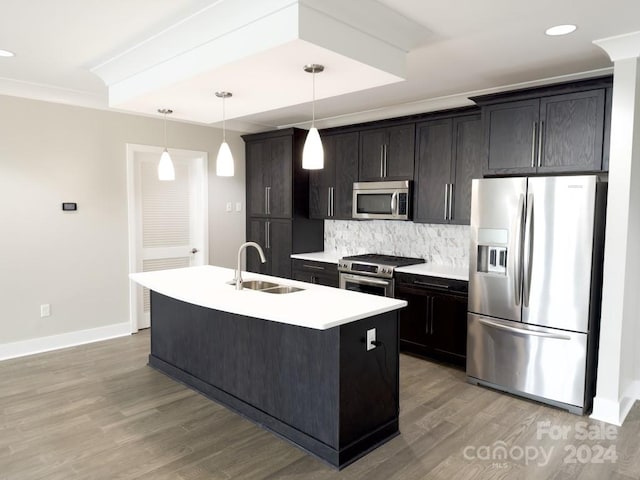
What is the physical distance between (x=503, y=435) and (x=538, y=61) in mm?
2702

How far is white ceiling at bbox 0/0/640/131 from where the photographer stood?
2.47 metres

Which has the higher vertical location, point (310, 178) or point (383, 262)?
point (310, 178)

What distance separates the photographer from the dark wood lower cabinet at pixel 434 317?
398 centimetres

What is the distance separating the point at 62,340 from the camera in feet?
14.9

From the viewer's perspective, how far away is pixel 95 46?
10.3 feet

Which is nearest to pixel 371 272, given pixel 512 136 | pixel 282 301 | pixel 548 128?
pixel 512 136

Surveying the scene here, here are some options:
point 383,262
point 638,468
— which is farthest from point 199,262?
point 638,468

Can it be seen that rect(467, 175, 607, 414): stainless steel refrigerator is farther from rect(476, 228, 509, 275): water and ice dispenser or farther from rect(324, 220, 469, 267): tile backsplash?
rect(324, 220, 469, 267): tile backsplash

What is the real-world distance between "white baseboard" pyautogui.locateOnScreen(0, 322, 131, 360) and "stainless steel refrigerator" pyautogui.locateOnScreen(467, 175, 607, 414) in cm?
373

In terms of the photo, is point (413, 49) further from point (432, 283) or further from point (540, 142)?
point (432, 283)

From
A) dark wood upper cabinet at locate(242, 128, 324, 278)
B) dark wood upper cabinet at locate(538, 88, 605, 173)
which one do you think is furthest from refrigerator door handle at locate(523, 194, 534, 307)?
dark wood upper cabinet at locate(242, 128, 324, 278)

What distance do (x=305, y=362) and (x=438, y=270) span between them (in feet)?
6.80

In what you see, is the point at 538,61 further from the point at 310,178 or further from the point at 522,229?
the point at 310,178

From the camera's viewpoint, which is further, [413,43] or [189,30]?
[413,43]
